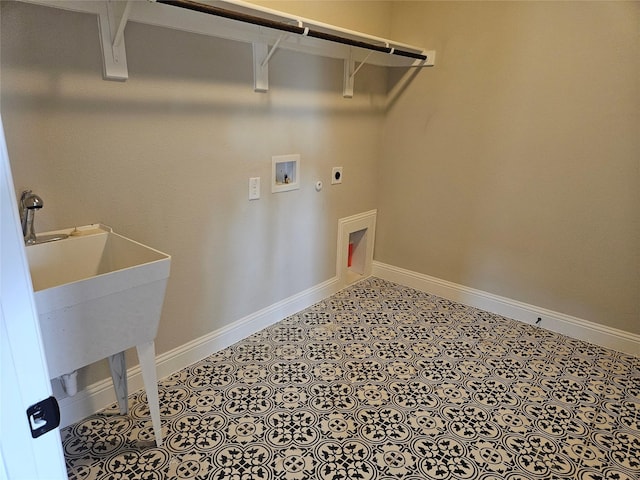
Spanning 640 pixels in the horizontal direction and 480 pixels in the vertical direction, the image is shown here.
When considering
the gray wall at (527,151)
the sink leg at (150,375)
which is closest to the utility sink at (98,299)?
the sink leg at (150,375)

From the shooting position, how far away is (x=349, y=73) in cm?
278

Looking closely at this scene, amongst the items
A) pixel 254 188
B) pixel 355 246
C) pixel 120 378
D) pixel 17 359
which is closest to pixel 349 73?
pixel 254 188

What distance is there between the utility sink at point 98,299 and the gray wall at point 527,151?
222 cm

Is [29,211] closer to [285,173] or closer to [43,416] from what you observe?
[43,416]

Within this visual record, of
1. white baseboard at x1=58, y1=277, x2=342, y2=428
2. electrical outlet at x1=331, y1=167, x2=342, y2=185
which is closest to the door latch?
white baseboard at x1=58, y1=277, x2=342, y2=428

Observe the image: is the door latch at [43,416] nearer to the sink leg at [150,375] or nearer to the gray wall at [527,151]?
the sink leg at [150,375]

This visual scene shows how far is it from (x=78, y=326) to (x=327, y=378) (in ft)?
4.13

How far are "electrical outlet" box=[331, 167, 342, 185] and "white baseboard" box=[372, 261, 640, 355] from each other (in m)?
0.93

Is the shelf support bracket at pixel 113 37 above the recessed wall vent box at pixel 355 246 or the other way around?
above

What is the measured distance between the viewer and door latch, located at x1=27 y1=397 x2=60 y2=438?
0.58 meters

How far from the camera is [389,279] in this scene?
3.49 m

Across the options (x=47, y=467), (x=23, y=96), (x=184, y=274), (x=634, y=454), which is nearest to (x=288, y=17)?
(x=23, y=96)

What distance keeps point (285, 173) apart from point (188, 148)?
2.45 ft

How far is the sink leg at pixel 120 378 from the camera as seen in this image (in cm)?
178
